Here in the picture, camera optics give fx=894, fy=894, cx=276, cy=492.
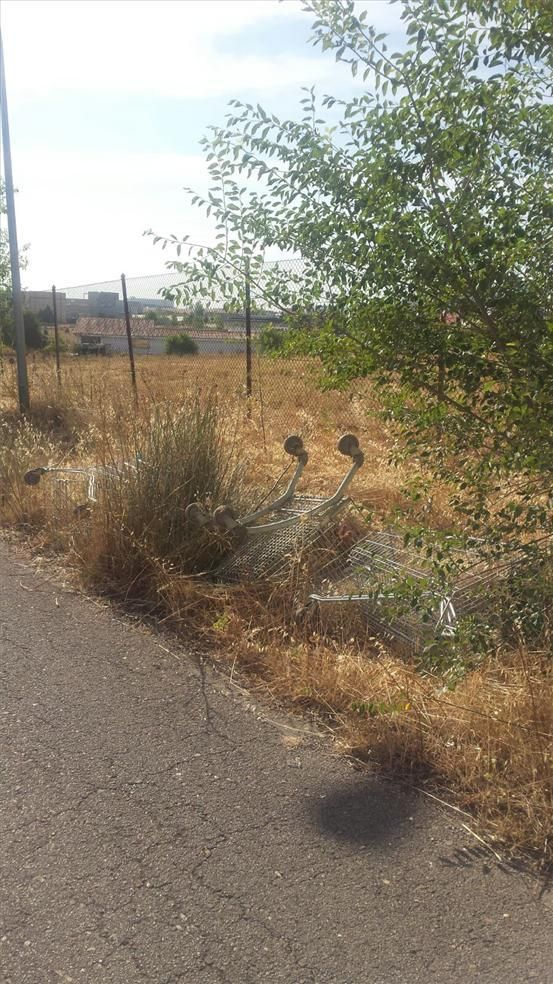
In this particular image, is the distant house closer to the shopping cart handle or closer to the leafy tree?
the shopping cart handle

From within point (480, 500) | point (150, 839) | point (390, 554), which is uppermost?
point (480, 500)

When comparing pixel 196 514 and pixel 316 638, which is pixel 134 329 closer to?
pixel 196 514

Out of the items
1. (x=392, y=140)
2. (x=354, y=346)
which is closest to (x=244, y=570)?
(x=354, y=346)

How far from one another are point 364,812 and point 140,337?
35.7 ft

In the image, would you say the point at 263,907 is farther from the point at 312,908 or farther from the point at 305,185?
the point at 305,185

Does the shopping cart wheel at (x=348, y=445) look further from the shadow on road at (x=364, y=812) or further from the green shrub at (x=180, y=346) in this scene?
the green shrub at (x=180, y=346)

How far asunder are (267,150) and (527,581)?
2.06 meters

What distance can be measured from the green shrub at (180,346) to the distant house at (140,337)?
0.26 feet

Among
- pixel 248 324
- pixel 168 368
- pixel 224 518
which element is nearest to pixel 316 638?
pixel 224 518

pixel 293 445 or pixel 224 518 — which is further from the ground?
pixel 293 445

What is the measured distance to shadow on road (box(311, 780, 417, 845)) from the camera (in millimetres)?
3064

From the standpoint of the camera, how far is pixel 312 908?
2.68 m

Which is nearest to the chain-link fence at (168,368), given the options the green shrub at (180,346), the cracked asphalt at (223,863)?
the green shrub at (180,346)

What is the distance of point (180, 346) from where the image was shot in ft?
40.4
